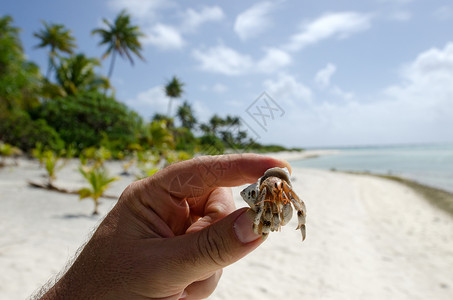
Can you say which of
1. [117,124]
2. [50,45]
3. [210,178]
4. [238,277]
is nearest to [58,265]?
[238,277]

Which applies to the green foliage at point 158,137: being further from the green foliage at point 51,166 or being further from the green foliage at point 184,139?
the green foliage at point 51,166

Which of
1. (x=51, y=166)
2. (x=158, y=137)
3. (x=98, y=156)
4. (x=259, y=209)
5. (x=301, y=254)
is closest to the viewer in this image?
(x=259, y=209)

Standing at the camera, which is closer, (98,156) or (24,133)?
(98,156)

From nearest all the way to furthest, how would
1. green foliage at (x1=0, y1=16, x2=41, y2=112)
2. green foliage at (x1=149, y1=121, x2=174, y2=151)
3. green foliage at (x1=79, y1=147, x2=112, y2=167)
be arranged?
green foliage at (x1=79, y1=147, x2=112, y2=167) → green foliage at (x1=0, y1=16, x2=41, y2=112) → green foliage at (x1=149, y1=121, x2=174, y2=151)

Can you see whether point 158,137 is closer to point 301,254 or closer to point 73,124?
point 73,124

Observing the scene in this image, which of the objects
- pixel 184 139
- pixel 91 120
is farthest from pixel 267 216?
pixel 184 139

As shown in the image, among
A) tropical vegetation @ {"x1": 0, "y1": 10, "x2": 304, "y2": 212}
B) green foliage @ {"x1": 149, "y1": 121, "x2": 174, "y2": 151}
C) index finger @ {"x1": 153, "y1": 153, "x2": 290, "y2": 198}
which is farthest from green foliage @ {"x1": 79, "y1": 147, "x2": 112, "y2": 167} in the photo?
index finger @ {"x1": 153, "y1": 153, "x2": 290, "y2": 198}

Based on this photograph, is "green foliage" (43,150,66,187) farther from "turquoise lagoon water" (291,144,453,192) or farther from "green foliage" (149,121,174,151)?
"turquoise lagoon water" (291,144,453,192)

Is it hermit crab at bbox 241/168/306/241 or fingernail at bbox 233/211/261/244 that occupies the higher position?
hermit crab at bbox 241/168/306/241
